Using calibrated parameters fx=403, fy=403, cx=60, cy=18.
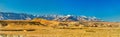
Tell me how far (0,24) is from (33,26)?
18.7 feet

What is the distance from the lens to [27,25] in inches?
2608

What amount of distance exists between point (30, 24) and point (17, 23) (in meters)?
2.18

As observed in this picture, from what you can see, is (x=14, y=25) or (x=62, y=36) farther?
(x=14, y=25)

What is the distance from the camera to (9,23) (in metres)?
68.3

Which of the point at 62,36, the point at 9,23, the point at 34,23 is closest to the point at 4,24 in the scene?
the point at 9,23

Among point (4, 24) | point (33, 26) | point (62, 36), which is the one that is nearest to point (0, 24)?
point (4, 24)

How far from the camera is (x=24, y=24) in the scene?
221 ft

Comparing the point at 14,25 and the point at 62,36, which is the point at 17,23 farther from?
the point at 62,36

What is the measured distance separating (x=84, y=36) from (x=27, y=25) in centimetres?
2683

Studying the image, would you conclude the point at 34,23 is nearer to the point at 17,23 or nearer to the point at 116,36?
the point at 17,23

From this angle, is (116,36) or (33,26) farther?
(33,26)

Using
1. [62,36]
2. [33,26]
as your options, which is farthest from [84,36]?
[33,26]

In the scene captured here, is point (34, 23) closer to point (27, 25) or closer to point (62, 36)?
point (27, 25)

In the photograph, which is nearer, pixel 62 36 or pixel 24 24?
pixel 62 36
